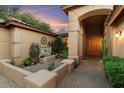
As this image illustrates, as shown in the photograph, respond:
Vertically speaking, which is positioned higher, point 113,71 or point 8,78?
point 113,71

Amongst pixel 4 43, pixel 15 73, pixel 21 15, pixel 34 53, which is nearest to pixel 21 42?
pixel 4 43

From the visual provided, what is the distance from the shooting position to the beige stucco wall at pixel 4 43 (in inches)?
316

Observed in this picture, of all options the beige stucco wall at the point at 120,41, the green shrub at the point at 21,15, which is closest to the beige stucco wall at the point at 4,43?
the beige stucco wall at the point at 120,41

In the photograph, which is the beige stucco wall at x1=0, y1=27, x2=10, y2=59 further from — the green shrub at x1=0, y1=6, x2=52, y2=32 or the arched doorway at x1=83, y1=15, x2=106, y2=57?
the arched doorway at x1=83, y1=15, x2=106, y2=57

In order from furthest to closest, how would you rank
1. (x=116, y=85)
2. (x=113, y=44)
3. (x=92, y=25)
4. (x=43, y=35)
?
(x=92, y=25) → (x=43, y=35) → (x=113, y=44) → (x=116, y=85)

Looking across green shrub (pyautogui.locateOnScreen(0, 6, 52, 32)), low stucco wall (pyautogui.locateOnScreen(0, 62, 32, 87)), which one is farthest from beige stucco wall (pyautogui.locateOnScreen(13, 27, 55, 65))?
green shrub (pyautogui.locateOnScreen(0, 6, 52, 32))

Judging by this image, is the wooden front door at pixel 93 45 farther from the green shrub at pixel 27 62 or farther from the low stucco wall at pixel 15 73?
the low stucco wall at pixel 15 73

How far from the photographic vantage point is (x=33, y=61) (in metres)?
8.64

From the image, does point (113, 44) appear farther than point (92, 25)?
No

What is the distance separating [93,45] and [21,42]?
8.41 m

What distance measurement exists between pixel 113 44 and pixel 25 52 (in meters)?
5.24

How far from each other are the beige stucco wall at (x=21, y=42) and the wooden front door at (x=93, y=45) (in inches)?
269
